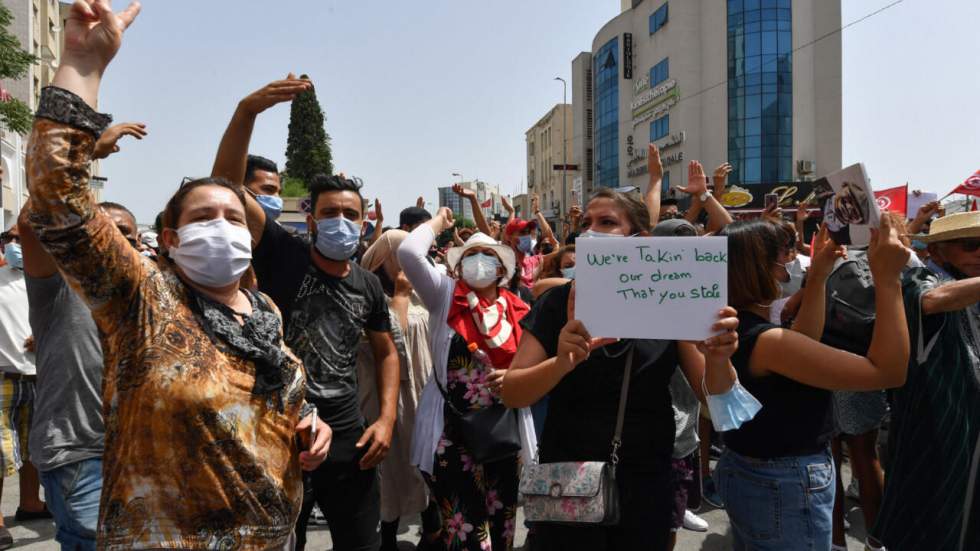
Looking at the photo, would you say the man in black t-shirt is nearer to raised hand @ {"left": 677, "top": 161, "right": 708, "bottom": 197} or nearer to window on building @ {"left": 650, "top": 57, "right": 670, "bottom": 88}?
raised hand @ {"left": 677, "top": 161, "right": 708, "bottom": 197}

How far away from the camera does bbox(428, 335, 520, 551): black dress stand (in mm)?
3228

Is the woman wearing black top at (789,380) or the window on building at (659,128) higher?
the window on building at (659,128)

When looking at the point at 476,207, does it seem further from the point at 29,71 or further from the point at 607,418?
the point at 29,71

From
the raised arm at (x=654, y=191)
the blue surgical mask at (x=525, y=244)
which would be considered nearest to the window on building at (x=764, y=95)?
the blue surgical mask at (x=525, y=244)

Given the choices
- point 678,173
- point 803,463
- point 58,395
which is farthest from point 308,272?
point 678,173

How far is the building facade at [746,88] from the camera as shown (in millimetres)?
38469

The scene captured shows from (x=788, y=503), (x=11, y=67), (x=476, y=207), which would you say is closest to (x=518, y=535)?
(x=476, y=207)

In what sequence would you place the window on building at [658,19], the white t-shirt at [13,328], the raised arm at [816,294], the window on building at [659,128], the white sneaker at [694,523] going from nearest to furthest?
the raised arm at [816,294] → the white t-shirt at [13,328] → the white sneaker at [694,523] → the window on building at [659,128] → the window on building at [658,19]

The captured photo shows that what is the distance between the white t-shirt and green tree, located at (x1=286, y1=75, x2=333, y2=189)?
59832 mm

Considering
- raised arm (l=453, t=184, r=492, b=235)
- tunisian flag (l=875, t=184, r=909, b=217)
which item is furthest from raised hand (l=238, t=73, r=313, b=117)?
tunisian flag (l=875, t=184, r=909, b=217)

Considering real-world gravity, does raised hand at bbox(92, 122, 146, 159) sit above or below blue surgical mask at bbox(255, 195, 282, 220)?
above

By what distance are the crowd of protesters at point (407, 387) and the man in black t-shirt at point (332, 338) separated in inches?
0.4

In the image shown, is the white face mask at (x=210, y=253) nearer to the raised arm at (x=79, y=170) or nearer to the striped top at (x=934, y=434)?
the raised arm at (x=79, y=170)

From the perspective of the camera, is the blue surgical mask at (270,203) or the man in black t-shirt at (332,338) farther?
the blue surgical mask at (270,203)
